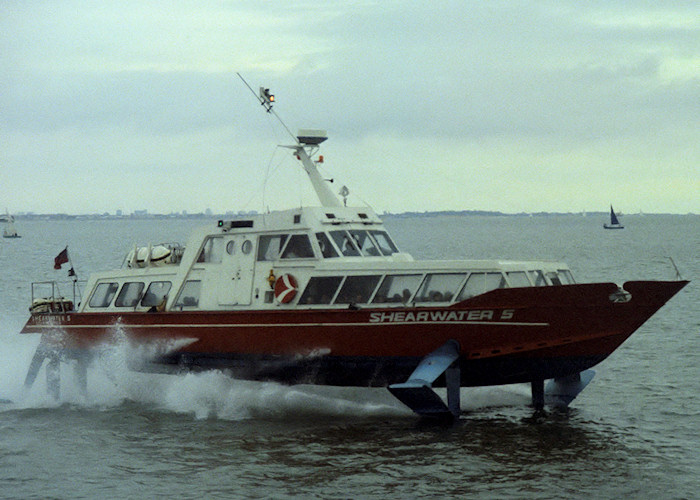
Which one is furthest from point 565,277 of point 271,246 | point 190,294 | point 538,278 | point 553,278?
point 190,294

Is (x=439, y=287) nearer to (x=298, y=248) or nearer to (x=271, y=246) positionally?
(x=298, y=248)

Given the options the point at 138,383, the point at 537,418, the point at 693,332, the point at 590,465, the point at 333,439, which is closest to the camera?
the point at 590,465

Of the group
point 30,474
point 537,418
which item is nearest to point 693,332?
point 537,418

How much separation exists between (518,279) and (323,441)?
18.3 ft

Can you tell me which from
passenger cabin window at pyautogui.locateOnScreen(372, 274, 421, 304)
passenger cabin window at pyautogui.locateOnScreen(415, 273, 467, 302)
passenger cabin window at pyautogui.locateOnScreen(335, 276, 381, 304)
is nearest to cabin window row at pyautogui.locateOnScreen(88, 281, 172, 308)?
passenger cabin window at pyautogui.locateOnScreen(335, 276, 381, 304)

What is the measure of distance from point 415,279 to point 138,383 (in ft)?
28.4

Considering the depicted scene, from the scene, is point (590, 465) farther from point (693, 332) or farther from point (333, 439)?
point (693, 332)

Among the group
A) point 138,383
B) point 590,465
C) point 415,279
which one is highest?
point 415,279

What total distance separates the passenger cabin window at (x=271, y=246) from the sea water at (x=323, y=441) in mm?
3156

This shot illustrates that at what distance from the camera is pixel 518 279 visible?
66.6ft

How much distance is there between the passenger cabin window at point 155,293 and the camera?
2386 cm

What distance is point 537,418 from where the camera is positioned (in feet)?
71.6

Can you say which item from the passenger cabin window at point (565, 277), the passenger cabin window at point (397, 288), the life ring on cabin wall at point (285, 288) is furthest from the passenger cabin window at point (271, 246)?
the passenger cabin window at point (565, 277)

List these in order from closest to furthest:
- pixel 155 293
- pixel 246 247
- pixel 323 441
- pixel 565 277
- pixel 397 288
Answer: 1. pixel 323 441
2. pixel 397 288
3. pixel 565 277
4. pixel 246 247
5. pixel 155 293
